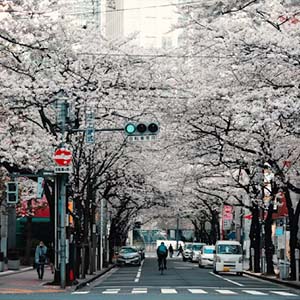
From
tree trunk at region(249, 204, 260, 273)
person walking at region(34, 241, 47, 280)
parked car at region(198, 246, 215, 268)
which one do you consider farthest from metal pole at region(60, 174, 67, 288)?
parked car at region(198, 246, 215, 268)

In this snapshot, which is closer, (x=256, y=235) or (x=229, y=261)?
(x=229, y=261)

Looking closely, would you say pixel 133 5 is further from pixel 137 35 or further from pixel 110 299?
pixel 110 299

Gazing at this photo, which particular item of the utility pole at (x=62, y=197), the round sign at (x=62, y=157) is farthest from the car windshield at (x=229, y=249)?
the round sign at (x=62, y=157)

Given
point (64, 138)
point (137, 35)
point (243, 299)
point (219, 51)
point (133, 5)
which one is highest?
point (133, 5)

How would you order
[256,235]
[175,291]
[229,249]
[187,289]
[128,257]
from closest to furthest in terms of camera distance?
[175,291], [187,289], [256,235], [229,249], [128,257]

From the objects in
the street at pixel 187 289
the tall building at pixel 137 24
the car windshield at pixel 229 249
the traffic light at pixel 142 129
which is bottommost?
the street at pixel 187 289

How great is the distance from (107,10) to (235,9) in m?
12.9

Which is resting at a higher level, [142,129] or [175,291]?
[142,129]

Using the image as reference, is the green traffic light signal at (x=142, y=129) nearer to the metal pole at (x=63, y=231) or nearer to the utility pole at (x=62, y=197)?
the utility pole at (x=62, y=197)

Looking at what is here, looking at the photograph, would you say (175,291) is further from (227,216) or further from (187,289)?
(227,216)

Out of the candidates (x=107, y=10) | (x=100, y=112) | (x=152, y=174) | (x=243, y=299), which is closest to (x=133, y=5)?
(x=107, y=10)

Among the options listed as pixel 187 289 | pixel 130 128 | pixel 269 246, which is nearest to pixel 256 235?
pixel 269 246

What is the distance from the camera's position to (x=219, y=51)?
24812 millimetres

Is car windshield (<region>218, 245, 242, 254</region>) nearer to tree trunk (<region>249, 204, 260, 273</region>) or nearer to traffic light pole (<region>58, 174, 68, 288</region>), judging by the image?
tree trunk (<region>249, 204, 260, 273</region>)
